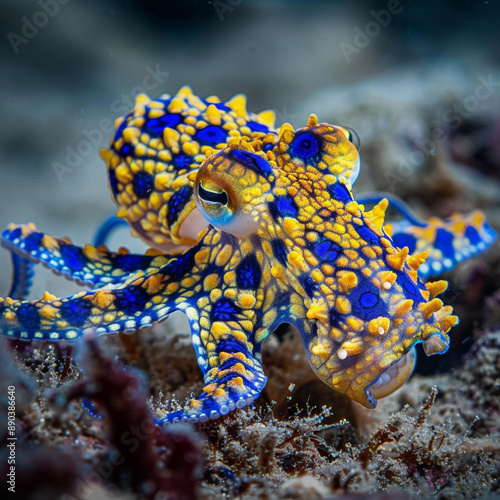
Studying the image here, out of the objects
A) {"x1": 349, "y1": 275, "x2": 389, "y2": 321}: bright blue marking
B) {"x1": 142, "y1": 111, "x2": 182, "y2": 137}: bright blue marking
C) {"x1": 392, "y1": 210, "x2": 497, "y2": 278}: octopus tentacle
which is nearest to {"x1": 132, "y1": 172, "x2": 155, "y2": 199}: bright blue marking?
{"x1": 142, "y1": 111, "x2": 182, "y2": 137}: bright blue marking

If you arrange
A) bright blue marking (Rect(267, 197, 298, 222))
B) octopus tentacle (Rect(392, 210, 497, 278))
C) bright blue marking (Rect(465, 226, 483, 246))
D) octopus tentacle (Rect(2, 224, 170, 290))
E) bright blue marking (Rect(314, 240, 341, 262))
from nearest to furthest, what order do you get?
bright blue marking (Rect(314, 240, 341, 262))
bright blue marking (Rect(267, 197, 298, 222))
octopus tentacle (Rect(2, 224, 170, 290))
octopus tentacle (Rect(392, 210, 497, 278))
bright blue marking (Rect(465, 226, 483, 246))

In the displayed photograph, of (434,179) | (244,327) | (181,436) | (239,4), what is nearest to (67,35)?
(239,4)

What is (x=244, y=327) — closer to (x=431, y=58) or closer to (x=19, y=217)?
(x=19, y=217)

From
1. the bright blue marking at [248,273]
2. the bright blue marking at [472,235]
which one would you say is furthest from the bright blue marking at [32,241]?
the bright blue marking at [472,235]

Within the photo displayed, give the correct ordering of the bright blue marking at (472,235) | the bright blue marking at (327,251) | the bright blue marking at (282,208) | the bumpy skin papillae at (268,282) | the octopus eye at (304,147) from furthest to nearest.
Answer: the bright blue marking at (472,235)
the octopus eye at (304,147)
the bright blue marking at (282,208)
the bright blue marking at (327,251)
the bumpy skin papillae at (268,282)

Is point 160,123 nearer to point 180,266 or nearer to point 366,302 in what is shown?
point 180,266

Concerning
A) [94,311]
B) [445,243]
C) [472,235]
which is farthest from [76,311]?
[472,235]

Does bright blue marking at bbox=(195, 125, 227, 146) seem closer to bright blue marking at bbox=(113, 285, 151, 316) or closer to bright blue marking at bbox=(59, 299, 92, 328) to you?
bright blue marking at bbox=(113, 285, 151, 316)

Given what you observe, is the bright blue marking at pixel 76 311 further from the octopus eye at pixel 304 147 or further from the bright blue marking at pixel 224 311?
the octopus eye at pixel 304 147
